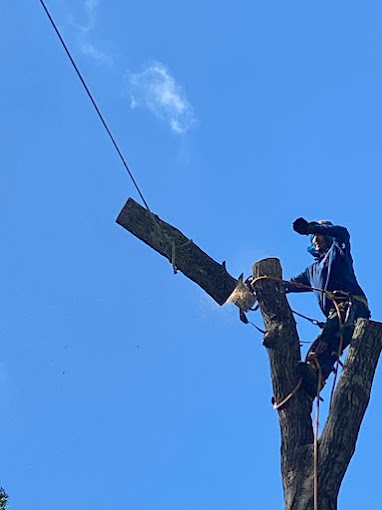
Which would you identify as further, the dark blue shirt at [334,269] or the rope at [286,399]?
the dark blue shirt at [334,269]

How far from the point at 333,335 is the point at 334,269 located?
731mm

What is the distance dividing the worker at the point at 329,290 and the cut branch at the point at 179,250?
1.52 feet

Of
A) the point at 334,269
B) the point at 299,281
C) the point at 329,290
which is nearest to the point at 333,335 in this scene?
the point at 329,290

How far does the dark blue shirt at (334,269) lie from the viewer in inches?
202

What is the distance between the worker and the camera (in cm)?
438

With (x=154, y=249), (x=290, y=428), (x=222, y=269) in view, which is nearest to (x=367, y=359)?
(x=290, y=428)

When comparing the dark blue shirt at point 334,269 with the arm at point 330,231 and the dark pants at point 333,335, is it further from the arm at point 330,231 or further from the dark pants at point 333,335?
the dark pants at point 333,335

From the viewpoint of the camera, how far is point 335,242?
17.5ft

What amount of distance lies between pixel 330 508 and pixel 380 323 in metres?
1.01

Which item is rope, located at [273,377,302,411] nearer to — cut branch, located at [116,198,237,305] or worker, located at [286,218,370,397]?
worker, located at [286,218,370,397]

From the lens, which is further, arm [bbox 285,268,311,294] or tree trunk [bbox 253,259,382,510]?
arm [bbox 285,268,311,294]

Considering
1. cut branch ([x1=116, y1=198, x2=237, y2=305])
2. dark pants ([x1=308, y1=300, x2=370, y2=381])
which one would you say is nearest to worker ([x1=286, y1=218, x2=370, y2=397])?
dark pants ([x1=308, y1=300, x2=370, y2=381])

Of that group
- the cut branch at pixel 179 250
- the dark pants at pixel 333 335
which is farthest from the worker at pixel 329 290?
the cut branch at pixel 179 250

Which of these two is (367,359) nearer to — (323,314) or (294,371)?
(294,371)
